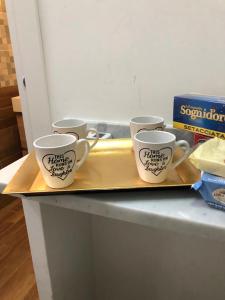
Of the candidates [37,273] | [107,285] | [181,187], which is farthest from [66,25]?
[107,285]

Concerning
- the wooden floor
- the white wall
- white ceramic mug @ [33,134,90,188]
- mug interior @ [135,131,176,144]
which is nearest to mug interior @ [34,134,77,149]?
white ceramic mug @ [33,134,90,188]

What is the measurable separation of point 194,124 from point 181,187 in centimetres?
14

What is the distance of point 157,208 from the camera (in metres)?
0.41

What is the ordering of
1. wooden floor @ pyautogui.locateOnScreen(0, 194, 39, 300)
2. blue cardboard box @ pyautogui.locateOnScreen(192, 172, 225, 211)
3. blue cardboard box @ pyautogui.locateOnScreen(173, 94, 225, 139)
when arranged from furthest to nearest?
wooden floor @ pyautogui.locateOnScreen(0, 194, 39, 300)
blue cardboard box @ pyautogui.locateOnScreen(173, 94, 225, 139)
blue cardboard box @ pyautogui.locateOnScreen(192, 172, 225, 211)

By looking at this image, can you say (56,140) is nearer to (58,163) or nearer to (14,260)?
(58,163)

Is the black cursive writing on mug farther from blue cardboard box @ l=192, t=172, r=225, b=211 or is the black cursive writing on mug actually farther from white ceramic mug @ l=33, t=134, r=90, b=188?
blue cardboard box @ l=192, t=172, r=225, b=211

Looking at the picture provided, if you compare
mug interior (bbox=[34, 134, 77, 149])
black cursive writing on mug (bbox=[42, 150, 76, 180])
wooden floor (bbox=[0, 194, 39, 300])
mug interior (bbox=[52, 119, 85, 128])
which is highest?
mug interior (bbox=[52, 119, 85, 128])

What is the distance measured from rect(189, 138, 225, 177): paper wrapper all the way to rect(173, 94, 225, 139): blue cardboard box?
0.18 ft

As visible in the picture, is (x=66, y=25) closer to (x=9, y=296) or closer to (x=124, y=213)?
(x=124, y=213)

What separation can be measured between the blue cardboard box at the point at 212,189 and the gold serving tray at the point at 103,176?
Result: 1.6 inches

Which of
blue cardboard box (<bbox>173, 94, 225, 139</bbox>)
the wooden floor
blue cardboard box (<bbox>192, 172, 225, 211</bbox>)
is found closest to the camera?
blue cardboard box (<bbox>192, 172, 225, 211</bbox>)

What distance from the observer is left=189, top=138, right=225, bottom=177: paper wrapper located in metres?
0.38

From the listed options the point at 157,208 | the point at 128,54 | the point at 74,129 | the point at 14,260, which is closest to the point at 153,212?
the point at 157,208

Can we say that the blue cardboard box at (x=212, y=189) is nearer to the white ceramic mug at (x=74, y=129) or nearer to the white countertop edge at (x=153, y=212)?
the white countertop edge at (x=153, y=212)
